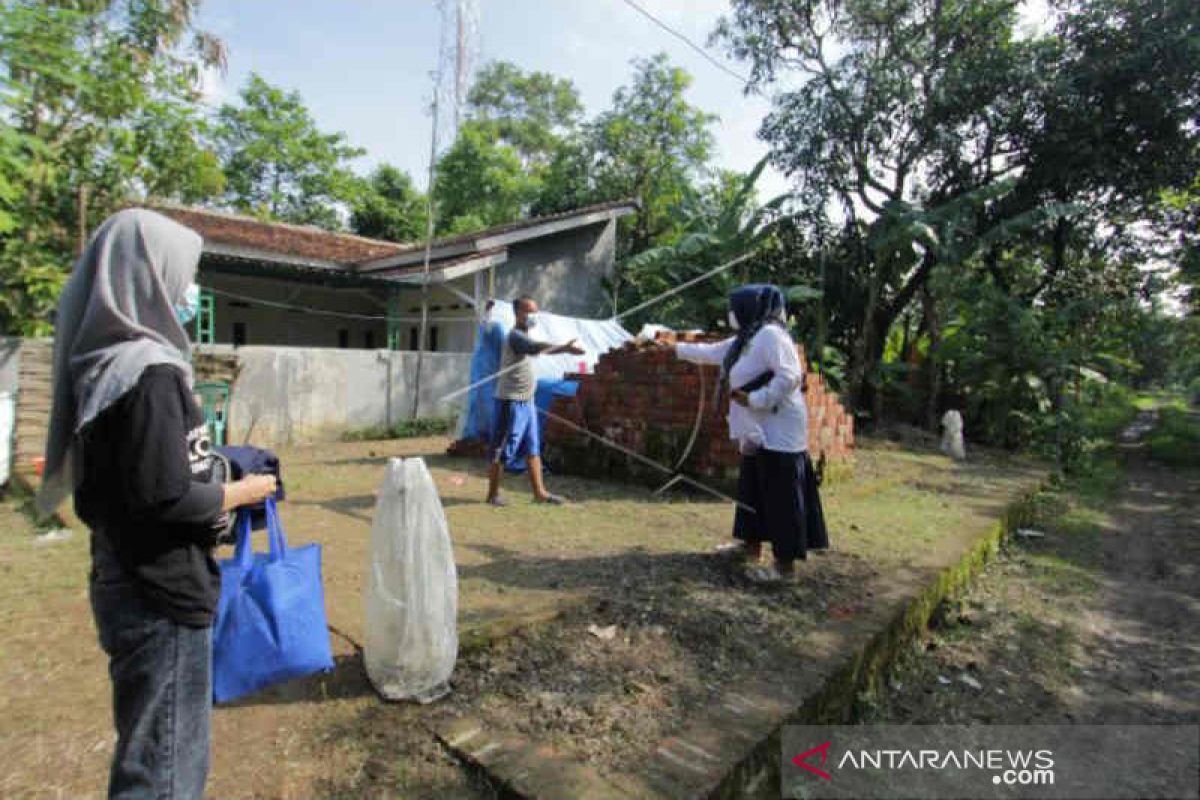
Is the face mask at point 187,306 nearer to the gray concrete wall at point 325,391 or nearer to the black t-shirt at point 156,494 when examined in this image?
the black t-shirt at point 156,494

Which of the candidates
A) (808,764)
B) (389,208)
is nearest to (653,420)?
(808,764)

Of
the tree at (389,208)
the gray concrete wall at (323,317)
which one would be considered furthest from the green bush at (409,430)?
the tree at (389,208)

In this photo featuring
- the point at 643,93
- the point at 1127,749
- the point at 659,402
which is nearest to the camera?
the point at 1127,749

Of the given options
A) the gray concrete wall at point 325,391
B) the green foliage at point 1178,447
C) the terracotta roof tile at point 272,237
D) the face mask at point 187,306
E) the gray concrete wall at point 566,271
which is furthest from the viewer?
the gray concrete wall at point 566,271

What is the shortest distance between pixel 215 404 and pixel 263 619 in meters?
6.71

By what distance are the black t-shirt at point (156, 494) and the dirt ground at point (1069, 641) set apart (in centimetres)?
261

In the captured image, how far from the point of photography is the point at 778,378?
3432 mm

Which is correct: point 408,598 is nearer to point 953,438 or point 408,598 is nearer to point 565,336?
point 565,336

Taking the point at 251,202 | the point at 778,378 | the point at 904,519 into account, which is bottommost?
the point at 904,519

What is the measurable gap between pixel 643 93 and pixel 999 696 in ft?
59.9

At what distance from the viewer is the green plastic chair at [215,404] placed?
7.34 m

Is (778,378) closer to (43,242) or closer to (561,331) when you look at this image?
(561,331)

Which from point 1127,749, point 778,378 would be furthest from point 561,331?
point 1127,749

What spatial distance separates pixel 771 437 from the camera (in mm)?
3566
